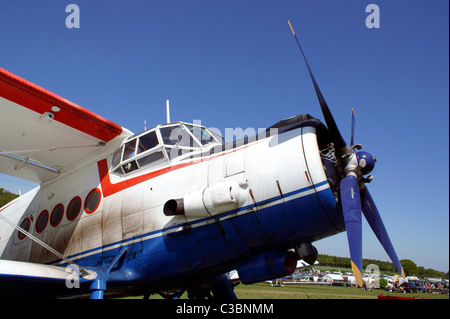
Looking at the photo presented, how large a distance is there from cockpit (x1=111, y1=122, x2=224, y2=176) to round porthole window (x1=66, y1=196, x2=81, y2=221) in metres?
1.11

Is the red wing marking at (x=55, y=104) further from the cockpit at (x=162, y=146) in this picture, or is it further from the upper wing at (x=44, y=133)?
the cockpit at (x=162, y=146)

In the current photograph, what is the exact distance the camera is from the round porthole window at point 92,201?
265 inches

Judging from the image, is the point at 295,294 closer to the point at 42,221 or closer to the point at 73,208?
the point at 42,221

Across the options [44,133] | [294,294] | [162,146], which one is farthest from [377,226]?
[294,294]

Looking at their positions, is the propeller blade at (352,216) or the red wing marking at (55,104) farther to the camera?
the red wing marking at (55,104)

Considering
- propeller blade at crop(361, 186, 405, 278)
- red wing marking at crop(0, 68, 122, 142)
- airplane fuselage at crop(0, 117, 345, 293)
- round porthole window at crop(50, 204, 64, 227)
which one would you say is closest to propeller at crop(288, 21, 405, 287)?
propeller blade at crop(361, 186, 405, 278)

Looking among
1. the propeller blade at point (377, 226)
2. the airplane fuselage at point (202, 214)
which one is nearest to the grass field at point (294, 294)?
the propeller blade at point (377, 226)

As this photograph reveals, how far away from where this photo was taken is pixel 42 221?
7793 mm

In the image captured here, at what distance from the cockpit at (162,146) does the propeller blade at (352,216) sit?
9.09 ft

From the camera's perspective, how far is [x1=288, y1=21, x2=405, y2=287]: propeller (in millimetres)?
4496

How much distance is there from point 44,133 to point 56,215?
194 centimetres
